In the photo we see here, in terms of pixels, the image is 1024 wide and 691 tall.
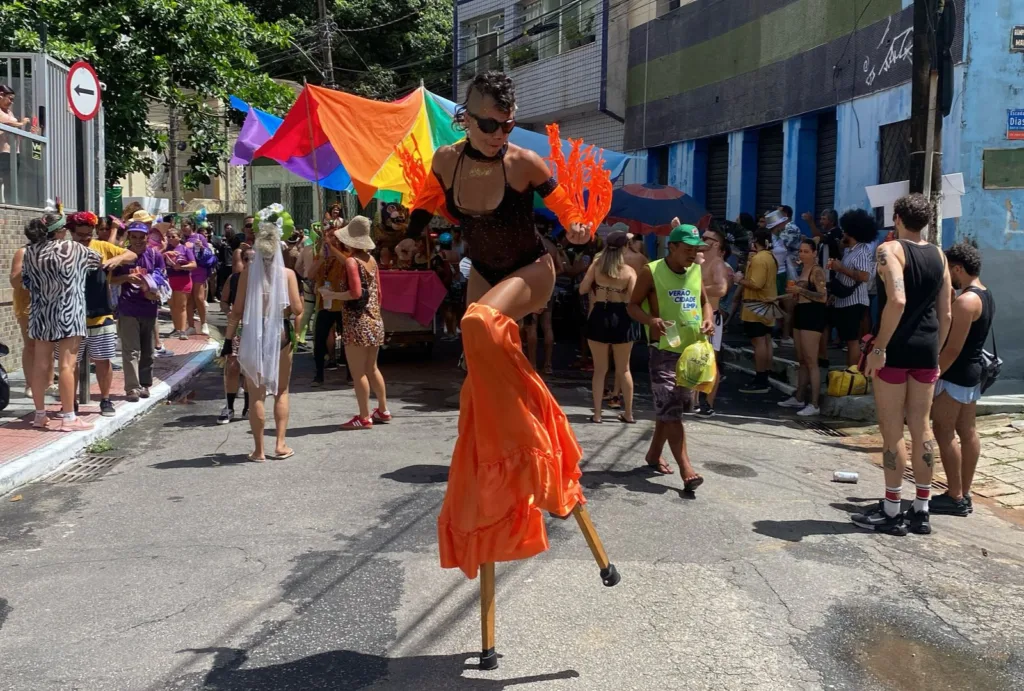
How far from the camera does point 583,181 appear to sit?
4.39 metres

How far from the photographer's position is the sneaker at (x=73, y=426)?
26.9 feet

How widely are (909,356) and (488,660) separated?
337 cm

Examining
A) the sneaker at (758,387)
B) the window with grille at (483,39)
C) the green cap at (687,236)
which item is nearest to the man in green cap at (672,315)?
the green cap at (687,236)

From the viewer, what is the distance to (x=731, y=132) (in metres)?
17.6

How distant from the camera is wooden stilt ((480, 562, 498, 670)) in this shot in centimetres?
386

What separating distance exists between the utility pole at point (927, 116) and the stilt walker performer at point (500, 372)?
5643mm

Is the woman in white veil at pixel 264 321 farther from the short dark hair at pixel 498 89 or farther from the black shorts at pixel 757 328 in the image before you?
the black shorts at pixel 757 328

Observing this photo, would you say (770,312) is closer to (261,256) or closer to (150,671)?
(261,256)

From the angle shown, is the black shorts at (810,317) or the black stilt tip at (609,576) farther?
the black shorts at (810,317)

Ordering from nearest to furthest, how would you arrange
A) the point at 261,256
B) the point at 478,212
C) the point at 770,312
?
the point at 478,212
the point at 261,256
the point at 770,312

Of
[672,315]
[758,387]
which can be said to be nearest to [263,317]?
[672,315]

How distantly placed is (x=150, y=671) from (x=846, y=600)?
3177 millimetres

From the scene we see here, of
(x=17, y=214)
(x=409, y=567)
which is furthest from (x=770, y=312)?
(x=17, y=214)

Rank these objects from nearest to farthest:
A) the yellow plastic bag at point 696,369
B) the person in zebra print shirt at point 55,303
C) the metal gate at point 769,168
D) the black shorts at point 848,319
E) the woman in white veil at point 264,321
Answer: the yellow plastic bag at point 696,369
the woman in white veil at point 264,321
the person in zebra print shirt at point 55,303
the black shorts at point 848,319
the metal gate at point 769,168
